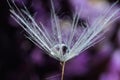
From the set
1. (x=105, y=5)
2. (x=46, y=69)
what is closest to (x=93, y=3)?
(x=105, y=5)

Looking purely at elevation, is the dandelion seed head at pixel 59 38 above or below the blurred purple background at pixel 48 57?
below

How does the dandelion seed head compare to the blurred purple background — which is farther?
the blurred purple background

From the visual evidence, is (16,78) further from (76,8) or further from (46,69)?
(76,8)

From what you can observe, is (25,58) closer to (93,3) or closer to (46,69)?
(46,69)

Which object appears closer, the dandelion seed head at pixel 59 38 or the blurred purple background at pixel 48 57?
the dandelion seed head at pixel 59 38

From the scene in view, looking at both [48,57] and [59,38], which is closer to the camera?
[59,38]

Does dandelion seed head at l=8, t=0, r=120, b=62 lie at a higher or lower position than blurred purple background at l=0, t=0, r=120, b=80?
lower

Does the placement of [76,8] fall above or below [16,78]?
above

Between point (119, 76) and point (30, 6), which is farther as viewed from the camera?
point (119, 76)
